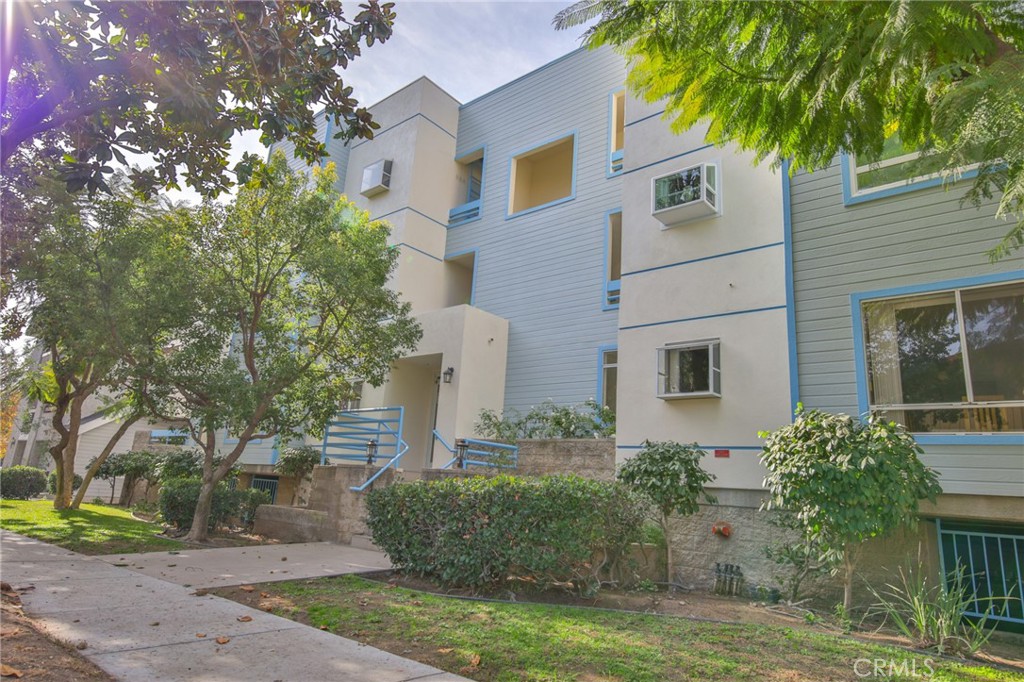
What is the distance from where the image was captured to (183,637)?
436 cm

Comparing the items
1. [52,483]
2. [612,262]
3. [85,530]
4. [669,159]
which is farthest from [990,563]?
[52,483]

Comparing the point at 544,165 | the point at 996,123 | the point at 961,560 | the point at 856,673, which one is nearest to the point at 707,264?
the point at 961,560

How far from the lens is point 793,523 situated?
691 cm

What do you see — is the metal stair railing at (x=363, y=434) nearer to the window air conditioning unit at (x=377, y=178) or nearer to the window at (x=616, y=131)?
the window air conditioning unit at (x=377, y=178)

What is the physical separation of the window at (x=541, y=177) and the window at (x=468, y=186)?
1.15 m

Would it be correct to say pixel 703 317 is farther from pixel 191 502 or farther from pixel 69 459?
pixel 69 459

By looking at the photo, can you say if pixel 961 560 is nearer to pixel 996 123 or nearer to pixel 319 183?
pixel 996 123

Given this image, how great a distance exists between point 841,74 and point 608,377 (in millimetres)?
8546

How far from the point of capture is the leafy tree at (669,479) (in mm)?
7492

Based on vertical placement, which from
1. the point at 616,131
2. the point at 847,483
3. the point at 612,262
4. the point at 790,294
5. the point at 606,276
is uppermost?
the point at 616,131

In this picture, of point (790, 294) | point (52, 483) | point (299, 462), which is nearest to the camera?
point (790, 294)

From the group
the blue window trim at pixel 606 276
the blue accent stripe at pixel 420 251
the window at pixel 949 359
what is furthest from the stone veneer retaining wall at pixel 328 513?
the window at pixel 949 359

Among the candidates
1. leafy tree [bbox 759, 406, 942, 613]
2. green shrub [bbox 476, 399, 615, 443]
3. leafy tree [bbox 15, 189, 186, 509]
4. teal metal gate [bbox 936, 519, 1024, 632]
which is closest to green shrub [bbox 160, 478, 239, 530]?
leafy tree [bbox 15, 189, 186, 509]

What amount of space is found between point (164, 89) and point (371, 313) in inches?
247
